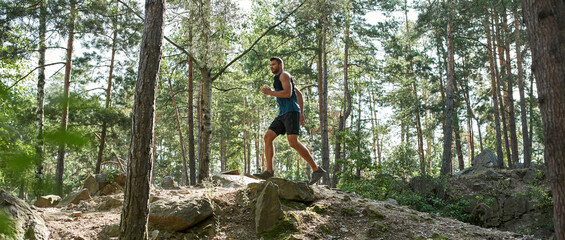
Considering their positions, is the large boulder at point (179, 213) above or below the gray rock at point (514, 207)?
above

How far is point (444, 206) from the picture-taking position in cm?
1169

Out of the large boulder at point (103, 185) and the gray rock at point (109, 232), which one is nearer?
the gray rock at point (109, 232)

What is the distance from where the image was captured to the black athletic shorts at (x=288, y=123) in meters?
5.78

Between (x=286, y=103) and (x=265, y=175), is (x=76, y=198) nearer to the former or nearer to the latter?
(x=265, y=175)

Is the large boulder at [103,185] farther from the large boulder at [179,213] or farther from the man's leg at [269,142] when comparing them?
the man's leg at [269,142]

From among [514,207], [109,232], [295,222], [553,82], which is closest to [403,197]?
[514,207]

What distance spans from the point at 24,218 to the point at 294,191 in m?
3.62

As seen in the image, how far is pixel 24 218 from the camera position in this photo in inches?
165

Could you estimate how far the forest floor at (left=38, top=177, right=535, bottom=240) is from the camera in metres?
4.67

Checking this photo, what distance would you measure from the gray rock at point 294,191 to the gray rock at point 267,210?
64 cm

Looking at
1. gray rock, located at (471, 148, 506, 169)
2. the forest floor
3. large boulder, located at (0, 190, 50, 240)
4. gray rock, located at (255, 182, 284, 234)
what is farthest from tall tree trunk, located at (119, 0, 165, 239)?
gray rock, located at (471, 148, 506, 169)

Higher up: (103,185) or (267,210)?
(103,185)

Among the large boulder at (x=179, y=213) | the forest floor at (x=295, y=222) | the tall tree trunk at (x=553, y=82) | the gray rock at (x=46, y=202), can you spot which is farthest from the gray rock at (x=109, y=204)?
the tall tree trunk at (x=553, y=82)

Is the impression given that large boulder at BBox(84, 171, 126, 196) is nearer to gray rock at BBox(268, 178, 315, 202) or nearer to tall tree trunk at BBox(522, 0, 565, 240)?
gray rock at BBox(268, 178, 315, 202)
